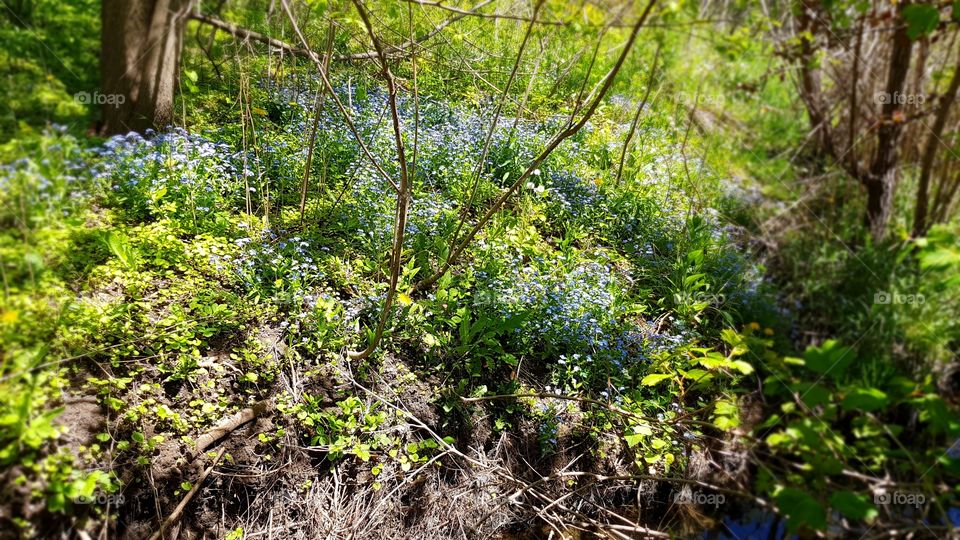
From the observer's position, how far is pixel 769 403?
5.40 ft

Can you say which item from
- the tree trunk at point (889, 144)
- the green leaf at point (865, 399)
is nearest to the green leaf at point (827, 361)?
the green leaf at point (865, 399)

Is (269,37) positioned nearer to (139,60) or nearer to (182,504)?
(139,60)

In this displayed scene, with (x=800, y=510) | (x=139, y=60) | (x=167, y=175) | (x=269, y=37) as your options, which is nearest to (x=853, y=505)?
(x=800, y=510)

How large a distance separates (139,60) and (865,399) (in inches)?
120

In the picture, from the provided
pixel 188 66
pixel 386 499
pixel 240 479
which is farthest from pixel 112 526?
pixel 188 66

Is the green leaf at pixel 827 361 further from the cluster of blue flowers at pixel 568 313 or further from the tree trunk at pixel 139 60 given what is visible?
the tree trunk at pixel 139 60

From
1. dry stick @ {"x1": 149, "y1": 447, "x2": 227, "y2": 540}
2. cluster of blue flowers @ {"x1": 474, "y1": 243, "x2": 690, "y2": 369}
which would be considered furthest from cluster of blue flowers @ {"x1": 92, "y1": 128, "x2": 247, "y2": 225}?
cluster of blue flowers @ {"x1": 474, "y1": 243, "x2": 690, "y2": 369}

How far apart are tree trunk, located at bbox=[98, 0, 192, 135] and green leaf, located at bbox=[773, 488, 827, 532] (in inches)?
113

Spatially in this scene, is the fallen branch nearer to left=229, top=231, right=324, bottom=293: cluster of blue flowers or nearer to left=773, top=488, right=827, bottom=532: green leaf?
left=229, top=231, right=324, bottom=293: cluster of blue flowers

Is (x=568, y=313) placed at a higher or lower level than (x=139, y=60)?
lower

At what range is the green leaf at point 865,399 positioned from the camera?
48.4 inches

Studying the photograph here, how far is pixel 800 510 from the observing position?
4.31 ft

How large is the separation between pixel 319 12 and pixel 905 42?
2941 mm

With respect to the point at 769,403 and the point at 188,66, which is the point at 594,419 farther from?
the point at 188,66
